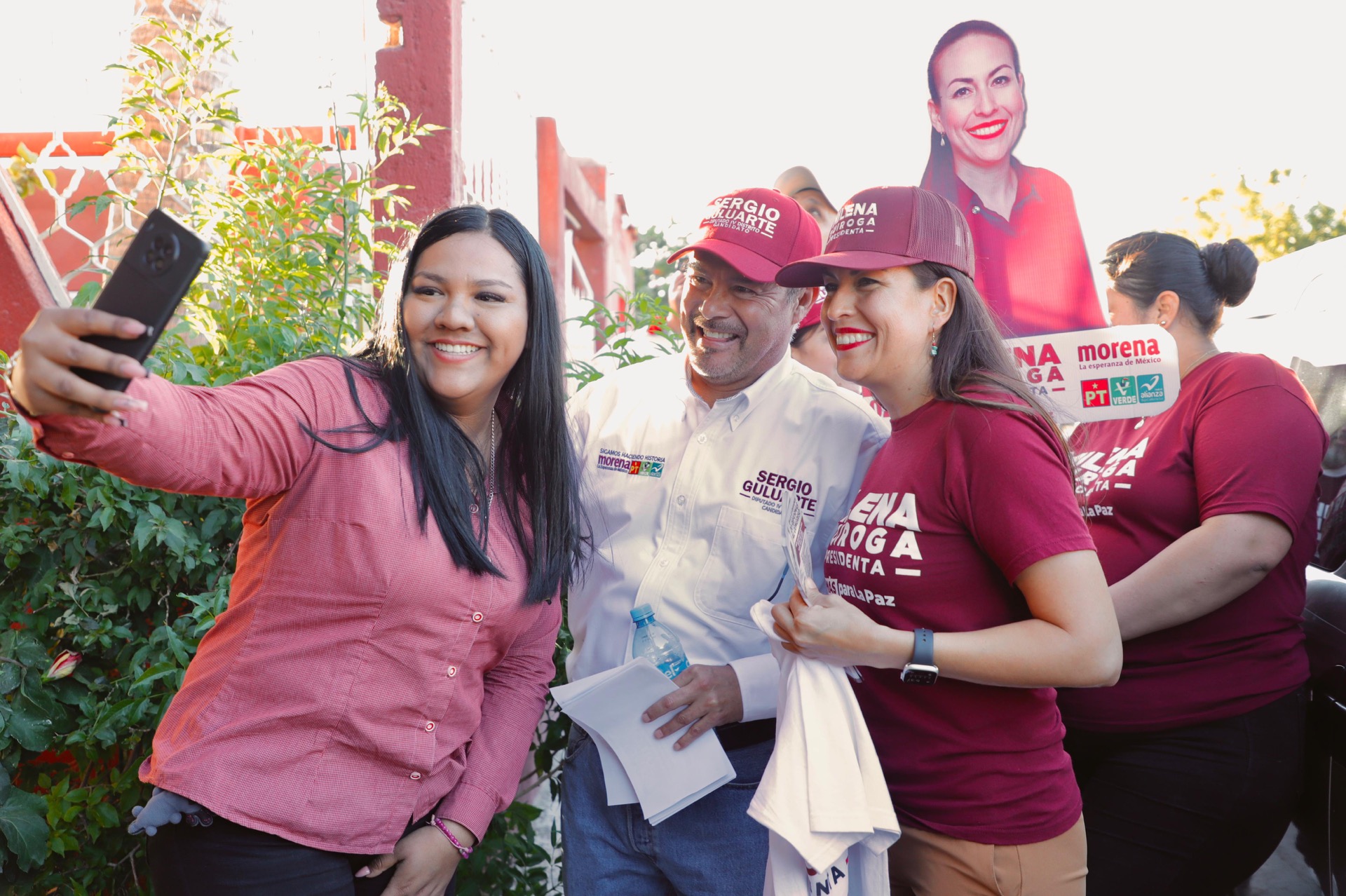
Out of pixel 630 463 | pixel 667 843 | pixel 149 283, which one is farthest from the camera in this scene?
pixel 630 463

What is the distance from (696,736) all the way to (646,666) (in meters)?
0.21

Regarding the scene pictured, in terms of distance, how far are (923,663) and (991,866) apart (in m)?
0.40

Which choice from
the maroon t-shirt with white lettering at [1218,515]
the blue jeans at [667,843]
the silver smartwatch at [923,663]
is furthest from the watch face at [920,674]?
the maroon t-shirt with white lettering at [1218,515]

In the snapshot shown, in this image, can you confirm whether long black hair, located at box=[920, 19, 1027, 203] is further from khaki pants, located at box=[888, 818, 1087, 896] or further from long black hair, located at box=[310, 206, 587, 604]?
khaki pants, located at box=[888, 818, 1087, 896]

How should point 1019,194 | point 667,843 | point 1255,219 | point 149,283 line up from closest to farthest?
1. point 149,283
2. point 667,843
3. point 1019,194
4. point 1255,219

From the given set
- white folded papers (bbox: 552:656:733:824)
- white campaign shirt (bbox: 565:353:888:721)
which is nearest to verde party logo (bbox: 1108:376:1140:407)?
white campaign shirt (bbox: 565:353:888:721)

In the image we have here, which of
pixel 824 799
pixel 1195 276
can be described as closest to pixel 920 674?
pixel 824 799

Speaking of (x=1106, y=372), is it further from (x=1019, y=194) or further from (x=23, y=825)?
(x=23, y=825)

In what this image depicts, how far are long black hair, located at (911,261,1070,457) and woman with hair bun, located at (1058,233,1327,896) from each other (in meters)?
0.77

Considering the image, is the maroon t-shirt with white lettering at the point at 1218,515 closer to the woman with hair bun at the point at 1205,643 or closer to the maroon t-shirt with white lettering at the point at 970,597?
the woman with hair bun at the point at 1205,643

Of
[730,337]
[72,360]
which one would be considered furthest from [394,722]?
[730,337]

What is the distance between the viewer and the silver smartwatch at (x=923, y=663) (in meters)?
1.71

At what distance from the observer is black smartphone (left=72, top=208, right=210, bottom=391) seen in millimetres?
1250

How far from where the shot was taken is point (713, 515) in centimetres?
228
